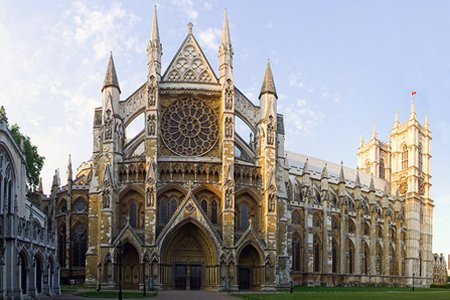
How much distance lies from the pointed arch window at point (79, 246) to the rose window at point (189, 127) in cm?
1588

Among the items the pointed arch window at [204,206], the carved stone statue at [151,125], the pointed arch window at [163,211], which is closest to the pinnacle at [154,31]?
the carved stone statue at [151,125]

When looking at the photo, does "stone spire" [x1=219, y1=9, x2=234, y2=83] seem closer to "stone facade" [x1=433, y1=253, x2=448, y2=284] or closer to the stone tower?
the stone tower

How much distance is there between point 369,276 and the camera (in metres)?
75.4

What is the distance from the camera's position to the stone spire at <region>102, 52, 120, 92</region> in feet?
161

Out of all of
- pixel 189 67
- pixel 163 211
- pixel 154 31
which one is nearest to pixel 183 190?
pixel 163 211

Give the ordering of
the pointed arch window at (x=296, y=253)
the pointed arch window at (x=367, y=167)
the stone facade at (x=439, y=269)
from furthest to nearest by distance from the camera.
A: the stone facade at (x=439, y=269) → the pointed arch window at (x=367, y=167) → the pointed arch window at (x=296, y=253)

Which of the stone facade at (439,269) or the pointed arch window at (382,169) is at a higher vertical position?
the pointed arch window at (382,169)

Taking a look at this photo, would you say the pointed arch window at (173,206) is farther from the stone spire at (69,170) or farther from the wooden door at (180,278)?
the stone spire at (69,170)

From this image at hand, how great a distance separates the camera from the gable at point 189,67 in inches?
2014

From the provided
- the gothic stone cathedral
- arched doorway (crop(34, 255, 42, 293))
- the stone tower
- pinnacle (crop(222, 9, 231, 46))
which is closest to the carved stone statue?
the gothic stone cathedral

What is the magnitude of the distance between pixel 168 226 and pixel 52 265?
38.2 ft

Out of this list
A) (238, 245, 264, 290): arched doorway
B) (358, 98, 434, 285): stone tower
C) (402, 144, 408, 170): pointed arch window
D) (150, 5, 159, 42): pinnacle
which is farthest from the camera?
(402, 144, 408, 170): pointed arch window

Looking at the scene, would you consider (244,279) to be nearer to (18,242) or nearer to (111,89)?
(111,89)

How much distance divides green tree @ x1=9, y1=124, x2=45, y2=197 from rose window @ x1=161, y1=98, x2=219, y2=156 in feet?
51.8
